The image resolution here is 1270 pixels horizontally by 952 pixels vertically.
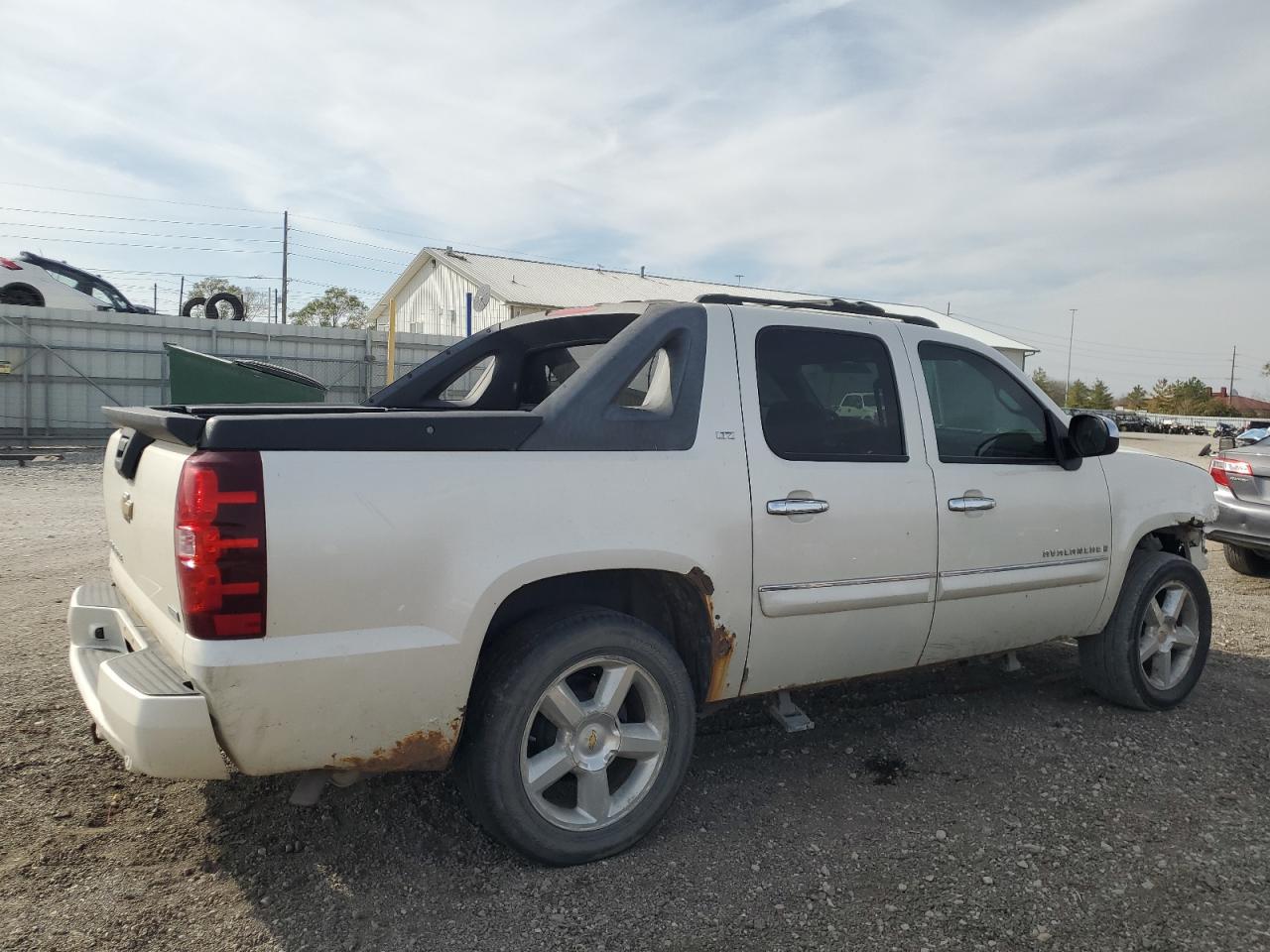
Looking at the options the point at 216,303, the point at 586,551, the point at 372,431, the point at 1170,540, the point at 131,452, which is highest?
the point at 216,303

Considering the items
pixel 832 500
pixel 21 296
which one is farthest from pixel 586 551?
pixel 21 296

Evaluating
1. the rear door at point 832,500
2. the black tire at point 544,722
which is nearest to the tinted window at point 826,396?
the rear door at point 832,500

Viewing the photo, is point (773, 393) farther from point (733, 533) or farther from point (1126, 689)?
point (1126, 689)

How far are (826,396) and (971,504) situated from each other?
775 mm

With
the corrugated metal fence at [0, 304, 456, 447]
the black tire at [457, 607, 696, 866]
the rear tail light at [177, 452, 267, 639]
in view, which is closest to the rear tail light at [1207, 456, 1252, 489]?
the black tire at [457, 607, 696, 866]

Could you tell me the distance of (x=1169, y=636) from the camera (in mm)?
4695

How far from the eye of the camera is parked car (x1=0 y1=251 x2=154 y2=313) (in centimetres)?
1867

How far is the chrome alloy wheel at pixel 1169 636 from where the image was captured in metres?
4.64

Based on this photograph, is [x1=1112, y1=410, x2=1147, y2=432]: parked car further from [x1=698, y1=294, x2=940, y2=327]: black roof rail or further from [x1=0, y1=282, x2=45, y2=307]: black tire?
[x1=698, y1=294, x2=940, y2=327]: black roof rail

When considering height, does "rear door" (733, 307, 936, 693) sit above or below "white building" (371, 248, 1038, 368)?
below

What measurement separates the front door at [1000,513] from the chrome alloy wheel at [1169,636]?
1.51 feet

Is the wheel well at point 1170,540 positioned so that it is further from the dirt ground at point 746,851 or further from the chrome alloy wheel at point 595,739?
the chrome alloy wheel at point 595,739

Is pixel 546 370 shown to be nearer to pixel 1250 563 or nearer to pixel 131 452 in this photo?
pixel 131 452

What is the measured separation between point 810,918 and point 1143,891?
1091 millimetres
